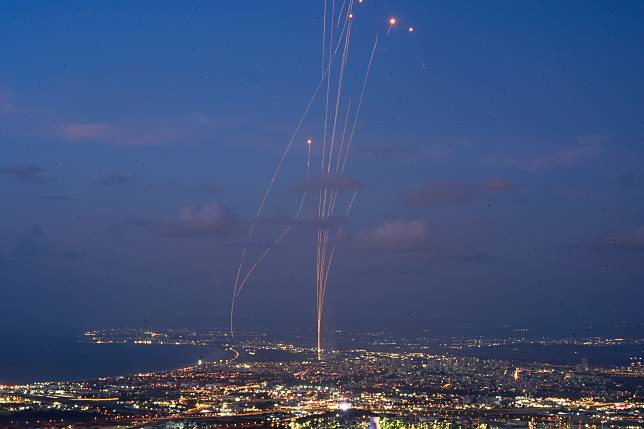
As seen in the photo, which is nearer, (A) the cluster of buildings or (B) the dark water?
(A) the cluster of buildings

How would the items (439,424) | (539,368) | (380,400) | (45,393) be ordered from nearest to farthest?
(439,424)
(380,400)
(45,393)
(539,368)

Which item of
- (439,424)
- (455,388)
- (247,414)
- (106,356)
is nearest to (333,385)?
(455,388)

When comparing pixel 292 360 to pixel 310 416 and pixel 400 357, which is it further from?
pixel 310 416

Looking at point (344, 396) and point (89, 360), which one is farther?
point (89, 360)

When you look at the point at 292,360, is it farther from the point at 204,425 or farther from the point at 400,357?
the point at 204,425

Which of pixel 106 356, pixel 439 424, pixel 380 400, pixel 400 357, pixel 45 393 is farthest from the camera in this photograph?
pixel 106 356

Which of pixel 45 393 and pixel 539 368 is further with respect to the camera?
pixel 539 368

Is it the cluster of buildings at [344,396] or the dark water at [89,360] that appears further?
the dark water at [89,360]
